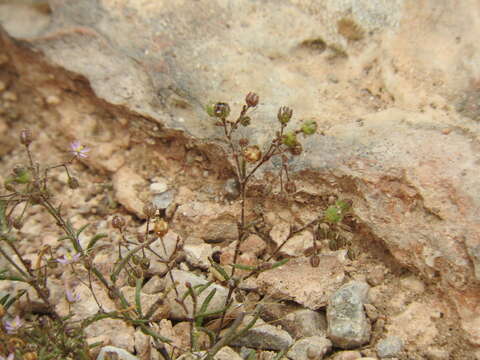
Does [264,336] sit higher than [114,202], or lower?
lower

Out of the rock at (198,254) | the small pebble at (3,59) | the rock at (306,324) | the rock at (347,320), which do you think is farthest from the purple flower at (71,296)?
the small pebble at (3,59)

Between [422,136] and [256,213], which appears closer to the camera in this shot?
[422,136]

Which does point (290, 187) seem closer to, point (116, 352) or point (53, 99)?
point (116, 352)

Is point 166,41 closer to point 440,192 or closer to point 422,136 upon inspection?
point 422,136

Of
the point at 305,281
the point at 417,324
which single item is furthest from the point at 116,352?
the point at 417,324

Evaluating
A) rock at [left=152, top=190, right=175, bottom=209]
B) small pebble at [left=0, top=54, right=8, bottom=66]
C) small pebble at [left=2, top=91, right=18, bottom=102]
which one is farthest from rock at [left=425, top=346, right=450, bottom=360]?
small pebble at [left=0, top=54, right=8, bottom=66]

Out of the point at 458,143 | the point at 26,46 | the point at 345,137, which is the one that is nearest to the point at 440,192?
the point at 458,143

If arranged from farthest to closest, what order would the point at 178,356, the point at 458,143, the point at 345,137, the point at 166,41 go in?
the point at 166,41 < the point at 345,137 < the point at 458,143 < the point at 178,356

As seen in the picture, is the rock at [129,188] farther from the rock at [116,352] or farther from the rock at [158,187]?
the rock at [116,352]
